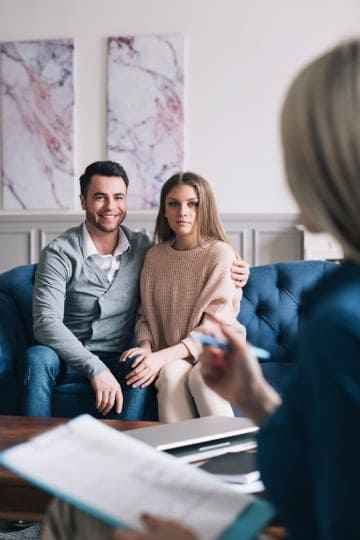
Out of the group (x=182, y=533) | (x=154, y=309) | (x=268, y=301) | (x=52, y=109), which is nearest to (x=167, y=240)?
(x=154, y=309)

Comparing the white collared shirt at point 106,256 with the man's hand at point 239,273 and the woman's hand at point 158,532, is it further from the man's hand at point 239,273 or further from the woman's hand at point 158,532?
the woman's hand at point 158,532

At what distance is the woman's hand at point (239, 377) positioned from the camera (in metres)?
0.87

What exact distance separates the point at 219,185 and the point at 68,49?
137cm

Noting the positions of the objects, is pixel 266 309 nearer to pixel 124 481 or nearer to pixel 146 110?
pixel 124 481

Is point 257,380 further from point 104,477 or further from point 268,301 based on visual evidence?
point 268,301

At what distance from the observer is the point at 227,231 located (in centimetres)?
423

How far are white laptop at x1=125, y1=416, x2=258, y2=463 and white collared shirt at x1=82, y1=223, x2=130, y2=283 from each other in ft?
3.82

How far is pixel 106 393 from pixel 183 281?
527 mm

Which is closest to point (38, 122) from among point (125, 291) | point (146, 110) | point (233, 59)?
point (146, 110)

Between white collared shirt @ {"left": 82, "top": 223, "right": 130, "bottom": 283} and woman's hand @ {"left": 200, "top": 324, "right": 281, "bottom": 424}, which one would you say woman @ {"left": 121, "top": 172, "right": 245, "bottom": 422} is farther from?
woman's hand @ {"left": 200, "top": 324, "right": 281, "bottom": 424}

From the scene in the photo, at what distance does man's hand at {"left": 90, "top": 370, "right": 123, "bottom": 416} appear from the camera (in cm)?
213

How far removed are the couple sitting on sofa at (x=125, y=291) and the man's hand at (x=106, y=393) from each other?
0.02m

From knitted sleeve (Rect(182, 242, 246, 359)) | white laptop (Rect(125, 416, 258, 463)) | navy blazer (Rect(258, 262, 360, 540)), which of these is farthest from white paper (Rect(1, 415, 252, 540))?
knitted sleeve (Rect(182, 242, 246, 359))

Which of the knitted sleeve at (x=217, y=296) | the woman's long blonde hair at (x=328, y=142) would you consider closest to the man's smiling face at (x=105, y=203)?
the knitted sleeve at (x=217, y=296)
